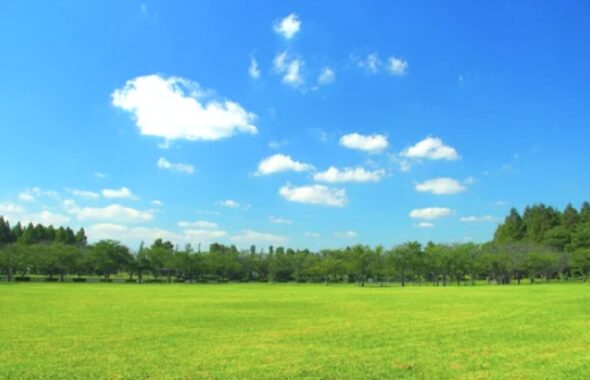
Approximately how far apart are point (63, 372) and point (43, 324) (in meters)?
12.0

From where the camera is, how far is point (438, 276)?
11825cm

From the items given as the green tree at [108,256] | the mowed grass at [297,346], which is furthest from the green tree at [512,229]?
the mowed grass at [297,346]

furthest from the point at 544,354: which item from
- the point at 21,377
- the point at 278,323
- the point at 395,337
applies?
the point at 21,377

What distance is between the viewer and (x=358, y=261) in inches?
4412

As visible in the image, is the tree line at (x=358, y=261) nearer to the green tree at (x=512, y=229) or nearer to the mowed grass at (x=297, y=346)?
the green tree at (x=512, y=229)

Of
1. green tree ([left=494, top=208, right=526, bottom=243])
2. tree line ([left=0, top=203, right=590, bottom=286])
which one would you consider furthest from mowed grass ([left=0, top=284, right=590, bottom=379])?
green tree ([left=494, top=208, right=526, bottom=243])

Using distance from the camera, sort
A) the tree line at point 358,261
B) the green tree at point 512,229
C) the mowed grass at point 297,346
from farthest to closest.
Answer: the green tree at point 512,229, the tree line at point 358,261, the mowed grass at point 297,346

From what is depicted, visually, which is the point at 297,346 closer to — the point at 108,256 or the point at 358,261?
the point at 358,261

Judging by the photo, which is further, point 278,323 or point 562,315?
point 562,315

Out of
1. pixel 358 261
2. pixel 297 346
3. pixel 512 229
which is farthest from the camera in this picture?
pixel 512 229

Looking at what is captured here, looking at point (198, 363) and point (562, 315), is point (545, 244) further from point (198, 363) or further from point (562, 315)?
point (198, 363)

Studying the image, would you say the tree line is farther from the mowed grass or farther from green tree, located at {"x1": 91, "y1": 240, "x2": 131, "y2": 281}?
the mowed grass

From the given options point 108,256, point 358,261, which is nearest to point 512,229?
point 358,261

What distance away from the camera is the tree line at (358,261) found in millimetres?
108188
